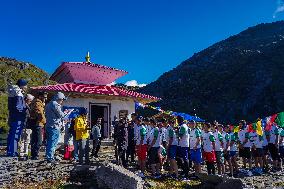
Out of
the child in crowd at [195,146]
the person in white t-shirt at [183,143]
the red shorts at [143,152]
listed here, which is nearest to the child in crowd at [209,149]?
the child in crowd at [195,146]

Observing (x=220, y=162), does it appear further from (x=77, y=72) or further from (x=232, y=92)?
(x=232, y=92)

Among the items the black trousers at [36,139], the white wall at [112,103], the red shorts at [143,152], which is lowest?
the red shorts at [143,152]

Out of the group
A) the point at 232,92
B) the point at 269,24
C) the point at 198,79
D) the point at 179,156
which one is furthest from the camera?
the point at 269,24

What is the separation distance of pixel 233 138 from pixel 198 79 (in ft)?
291

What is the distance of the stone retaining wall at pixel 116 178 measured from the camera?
853cm

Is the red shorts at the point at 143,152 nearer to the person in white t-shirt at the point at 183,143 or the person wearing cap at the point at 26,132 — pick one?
the person in white t-shirt at the point at 183,143

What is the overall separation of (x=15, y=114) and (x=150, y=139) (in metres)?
4.70

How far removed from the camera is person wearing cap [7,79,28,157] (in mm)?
10867

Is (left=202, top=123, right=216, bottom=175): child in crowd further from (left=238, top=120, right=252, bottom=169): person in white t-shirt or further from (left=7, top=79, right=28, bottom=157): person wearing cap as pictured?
(left=7, top=79, right=28, bottom=157): person wearing cap

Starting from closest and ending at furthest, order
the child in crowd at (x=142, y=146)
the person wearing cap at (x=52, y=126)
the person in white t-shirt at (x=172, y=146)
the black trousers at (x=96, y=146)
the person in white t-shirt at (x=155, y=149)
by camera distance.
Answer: the person wearing cap at (x=52, y=126)
the person in white t-shirt at (x=172, y=146)
the person in white t-shirt at (x=155, y=149)
the child in crowd at (x=142, y=146)
the black trousers at (x=96, y=146)

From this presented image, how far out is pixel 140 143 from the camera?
507 inches

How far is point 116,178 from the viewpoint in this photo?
8828 millimetres

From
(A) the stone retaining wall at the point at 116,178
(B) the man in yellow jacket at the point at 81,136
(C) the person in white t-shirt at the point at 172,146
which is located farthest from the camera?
(C) the person in white t-shirt at the point at 172,146

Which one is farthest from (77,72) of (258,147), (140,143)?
(258,147)
